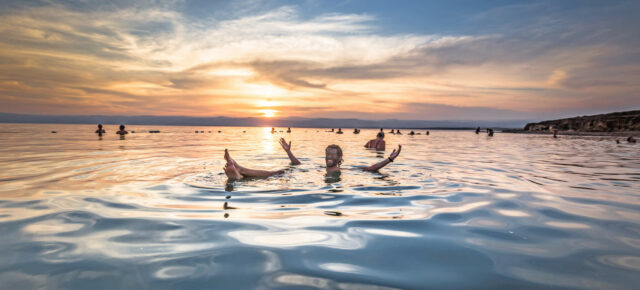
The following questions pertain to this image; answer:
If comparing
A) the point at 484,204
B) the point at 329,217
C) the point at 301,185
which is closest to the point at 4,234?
the point at 329,217

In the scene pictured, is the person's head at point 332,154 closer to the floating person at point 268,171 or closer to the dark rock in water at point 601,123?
the floating person at point 268,171

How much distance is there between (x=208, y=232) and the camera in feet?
13.1

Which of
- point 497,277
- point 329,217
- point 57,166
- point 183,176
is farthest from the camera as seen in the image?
point 57,166

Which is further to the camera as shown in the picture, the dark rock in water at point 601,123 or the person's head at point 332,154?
the dark rock in water at point 601,123

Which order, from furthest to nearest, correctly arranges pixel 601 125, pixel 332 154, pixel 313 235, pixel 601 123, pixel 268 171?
pixel 601 123 < pixel 601 125 < pixel 332 154 < pixel 268 171 < pixel 313 235

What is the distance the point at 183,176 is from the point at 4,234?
452cm

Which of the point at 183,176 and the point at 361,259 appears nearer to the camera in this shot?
the point at 361,259

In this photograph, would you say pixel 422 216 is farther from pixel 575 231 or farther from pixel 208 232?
pixel 208 232

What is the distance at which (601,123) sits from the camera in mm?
52031

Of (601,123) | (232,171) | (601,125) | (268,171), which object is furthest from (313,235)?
(601,123)

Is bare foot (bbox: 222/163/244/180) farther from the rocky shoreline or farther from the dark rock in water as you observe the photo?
the dark rock in water

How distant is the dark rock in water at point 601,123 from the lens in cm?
4791

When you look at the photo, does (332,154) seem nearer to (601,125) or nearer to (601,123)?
(601,125)

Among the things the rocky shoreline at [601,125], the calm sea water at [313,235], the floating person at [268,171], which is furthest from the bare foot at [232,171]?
the rocky shoreline at [601,125]
